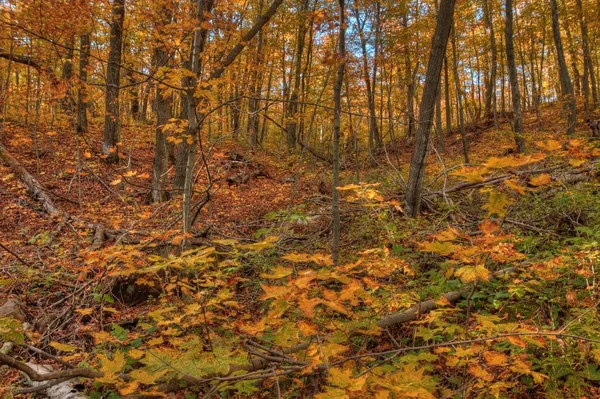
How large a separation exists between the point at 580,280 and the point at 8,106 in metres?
18.0

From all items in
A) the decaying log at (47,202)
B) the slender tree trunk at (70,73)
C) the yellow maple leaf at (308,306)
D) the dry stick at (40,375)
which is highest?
the slender tree trunk at (70,73)

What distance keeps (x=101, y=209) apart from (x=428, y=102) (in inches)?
305

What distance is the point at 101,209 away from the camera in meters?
8.44

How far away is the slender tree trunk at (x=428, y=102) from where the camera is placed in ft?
18.3

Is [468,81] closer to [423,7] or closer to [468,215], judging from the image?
[423,7]

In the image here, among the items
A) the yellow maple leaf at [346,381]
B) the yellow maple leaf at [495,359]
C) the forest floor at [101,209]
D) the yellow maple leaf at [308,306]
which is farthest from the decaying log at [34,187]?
the yellow maple leaf at [495,359]

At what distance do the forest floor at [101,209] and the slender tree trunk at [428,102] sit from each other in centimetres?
56

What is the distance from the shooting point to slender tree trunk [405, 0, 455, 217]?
5.58 metres

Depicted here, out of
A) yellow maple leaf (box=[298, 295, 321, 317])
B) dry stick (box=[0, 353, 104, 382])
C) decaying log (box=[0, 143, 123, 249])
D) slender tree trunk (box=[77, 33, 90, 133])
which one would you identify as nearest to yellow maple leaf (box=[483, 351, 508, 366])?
yellow maple leaf (box=[298, 295, 321, 317])

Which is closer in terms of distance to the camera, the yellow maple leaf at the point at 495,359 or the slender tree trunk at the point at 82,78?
the yellow maple leaf at the point at 495,359

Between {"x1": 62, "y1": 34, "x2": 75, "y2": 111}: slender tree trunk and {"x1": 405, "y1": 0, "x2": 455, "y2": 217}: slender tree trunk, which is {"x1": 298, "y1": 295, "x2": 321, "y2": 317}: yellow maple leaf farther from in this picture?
{"x1": 405, "y1": 0, "x2": 455, "y2": 217}: slender tree trunk

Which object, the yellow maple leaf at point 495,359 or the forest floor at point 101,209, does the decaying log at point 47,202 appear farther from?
the yellow maple leaf at point 495,359

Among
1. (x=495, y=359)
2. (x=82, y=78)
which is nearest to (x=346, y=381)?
(x=495, y=359)

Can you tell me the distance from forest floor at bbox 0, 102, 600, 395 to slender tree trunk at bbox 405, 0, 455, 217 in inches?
22.0
